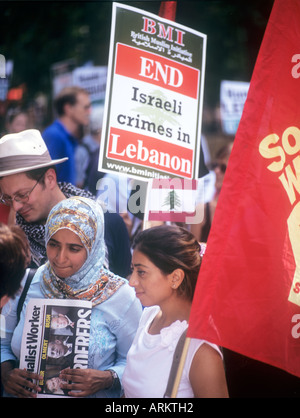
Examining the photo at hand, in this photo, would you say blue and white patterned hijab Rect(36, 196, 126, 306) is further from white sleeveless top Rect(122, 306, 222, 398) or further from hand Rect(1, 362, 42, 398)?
hand Rect(1, 362, 42, 398)

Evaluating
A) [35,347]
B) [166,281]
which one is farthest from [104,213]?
[35,347]

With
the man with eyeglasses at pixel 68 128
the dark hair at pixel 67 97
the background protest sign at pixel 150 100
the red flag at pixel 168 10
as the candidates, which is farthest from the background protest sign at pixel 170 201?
the red flag at pixel 168 10

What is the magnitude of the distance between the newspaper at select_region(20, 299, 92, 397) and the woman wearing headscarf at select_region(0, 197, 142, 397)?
3 cm

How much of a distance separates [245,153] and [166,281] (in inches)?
33.0

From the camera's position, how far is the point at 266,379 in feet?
11.7

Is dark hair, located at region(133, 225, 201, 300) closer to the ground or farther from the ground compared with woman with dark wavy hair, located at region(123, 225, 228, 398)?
farther from the ground

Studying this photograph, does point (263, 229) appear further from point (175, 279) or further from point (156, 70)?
point (156, 70)

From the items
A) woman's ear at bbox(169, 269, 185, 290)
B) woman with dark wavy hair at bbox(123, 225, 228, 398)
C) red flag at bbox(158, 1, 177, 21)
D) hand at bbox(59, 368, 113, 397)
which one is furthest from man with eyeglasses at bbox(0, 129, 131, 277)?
red flag at bbox(158, 1, 177, 21)

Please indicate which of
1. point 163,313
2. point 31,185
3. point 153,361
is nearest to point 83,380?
point 153,361

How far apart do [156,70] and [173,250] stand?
3.57 feet

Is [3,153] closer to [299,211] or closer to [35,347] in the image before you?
[35,347]

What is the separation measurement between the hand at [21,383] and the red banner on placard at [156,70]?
1.80 metres

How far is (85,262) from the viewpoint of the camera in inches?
126

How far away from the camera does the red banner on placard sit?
11.1ft
